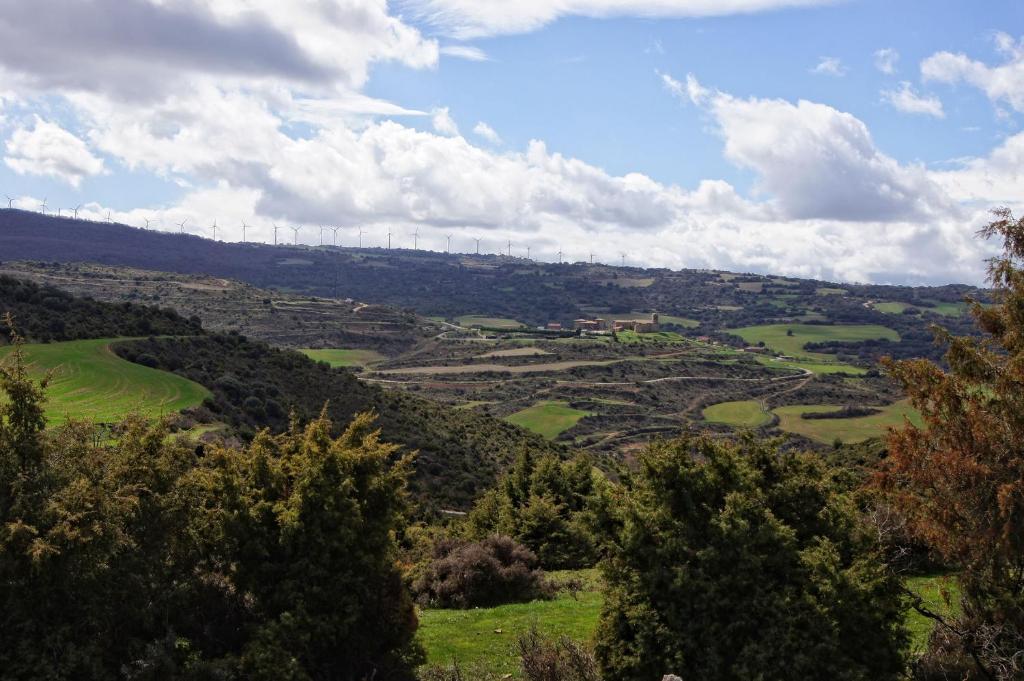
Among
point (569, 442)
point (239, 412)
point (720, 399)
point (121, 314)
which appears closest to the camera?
point (239, 412)

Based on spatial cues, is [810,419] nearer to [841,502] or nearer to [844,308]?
[841,502]

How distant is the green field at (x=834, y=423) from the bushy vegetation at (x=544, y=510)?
5757cm

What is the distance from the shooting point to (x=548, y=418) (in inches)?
3570

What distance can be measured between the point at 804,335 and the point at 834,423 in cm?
9158

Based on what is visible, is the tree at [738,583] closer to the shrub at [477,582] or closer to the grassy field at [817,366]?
the shrub at [477,582]

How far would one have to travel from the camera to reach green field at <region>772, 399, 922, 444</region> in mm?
81000

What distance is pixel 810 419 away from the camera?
91438mm

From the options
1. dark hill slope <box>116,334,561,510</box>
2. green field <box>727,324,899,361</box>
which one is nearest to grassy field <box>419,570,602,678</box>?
dark hill slope <box>116,334,561,510</box>

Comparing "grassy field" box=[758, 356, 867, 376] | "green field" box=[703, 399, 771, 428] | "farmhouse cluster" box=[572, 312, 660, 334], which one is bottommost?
"green field" box=[703, 399, 771, 428]

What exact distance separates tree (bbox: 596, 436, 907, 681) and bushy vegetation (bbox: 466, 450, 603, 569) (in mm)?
9615

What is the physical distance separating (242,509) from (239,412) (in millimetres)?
37657

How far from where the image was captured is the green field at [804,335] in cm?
16288

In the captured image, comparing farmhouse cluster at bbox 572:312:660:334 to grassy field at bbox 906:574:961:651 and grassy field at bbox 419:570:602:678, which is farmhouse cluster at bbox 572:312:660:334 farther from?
grassy field at bbox 419:570:602:678

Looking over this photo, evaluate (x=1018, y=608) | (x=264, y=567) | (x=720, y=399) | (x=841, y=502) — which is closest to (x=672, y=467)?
(x=841, y=502)
